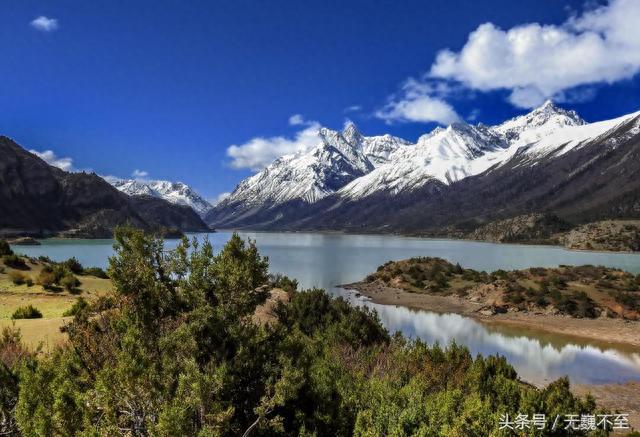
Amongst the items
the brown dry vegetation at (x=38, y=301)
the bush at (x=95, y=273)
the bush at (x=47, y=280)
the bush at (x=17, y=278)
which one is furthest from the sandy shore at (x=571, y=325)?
the bush at (x=17, y=278)

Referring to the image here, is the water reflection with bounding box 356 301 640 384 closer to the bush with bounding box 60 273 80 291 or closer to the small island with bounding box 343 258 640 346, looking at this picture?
the small island with bounding box 343 258 640 346

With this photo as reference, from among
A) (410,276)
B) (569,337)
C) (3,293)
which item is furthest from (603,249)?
(3,293)

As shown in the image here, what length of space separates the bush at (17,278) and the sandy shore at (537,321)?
39.7 metres

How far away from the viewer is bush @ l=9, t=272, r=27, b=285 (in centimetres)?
2909

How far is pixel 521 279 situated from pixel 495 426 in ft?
178

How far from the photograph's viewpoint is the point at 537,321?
46219 millimetres

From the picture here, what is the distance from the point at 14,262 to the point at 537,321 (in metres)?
45.8

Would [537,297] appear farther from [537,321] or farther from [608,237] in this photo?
[608,237]

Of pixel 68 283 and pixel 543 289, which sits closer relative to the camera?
pixel 68 283

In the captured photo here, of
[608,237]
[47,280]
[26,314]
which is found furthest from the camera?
[608,237]

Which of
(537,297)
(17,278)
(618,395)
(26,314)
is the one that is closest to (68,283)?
(17,278)

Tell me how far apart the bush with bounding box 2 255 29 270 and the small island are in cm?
3954

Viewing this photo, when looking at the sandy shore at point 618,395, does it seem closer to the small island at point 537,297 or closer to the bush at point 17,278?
the small island at point 537,297

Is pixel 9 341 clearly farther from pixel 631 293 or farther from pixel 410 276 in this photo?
pixel 410 276
